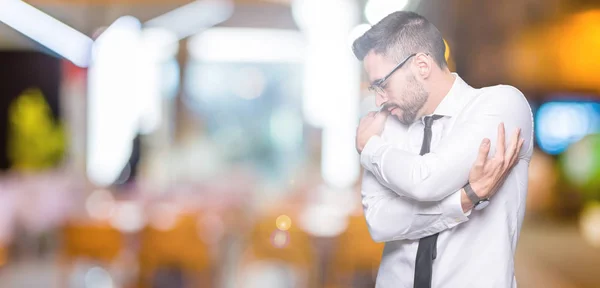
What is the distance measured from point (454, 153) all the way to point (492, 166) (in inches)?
2.9

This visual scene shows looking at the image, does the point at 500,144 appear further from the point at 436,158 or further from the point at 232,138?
the point at 232,138

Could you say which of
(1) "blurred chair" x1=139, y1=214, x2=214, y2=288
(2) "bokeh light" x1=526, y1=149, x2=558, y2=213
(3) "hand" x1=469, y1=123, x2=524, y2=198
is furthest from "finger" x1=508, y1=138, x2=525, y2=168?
(2) "bokeh light" x1=526, y1=149, x2=558, y2=213

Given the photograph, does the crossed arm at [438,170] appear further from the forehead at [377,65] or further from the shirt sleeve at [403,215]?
the forehead at [377,65]

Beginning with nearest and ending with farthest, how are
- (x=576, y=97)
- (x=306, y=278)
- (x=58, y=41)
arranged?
1. (x=58, y=41)
2. (x=306, y=278)
3. (x=576, y=97)

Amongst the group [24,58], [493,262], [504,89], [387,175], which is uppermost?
[24,58]

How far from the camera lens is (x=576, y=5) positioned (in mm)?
9633

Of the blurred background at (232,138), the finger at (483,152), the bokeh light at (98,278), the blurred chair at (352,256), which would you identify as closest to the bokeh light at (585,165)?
the blurred background at (232,138)

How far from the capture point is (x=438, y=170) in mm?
1256

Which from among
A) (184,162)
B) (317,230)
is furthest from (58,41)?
(184,162)

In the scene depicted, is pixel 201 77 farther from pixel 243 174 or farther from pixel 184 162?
pixel 243 174

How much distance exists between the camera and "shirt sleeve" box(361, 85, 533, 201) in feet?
4.13

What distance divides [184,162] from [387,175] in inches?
293

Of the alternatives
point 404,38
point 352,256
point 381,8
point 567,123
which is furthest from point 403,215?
point 567,123

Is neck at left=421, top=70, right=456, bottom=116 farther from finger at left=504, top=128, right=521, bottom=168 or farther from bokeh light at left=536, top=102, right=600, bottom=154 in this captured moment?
bokeh light at left=536, top=102, right=600, bottom=154
